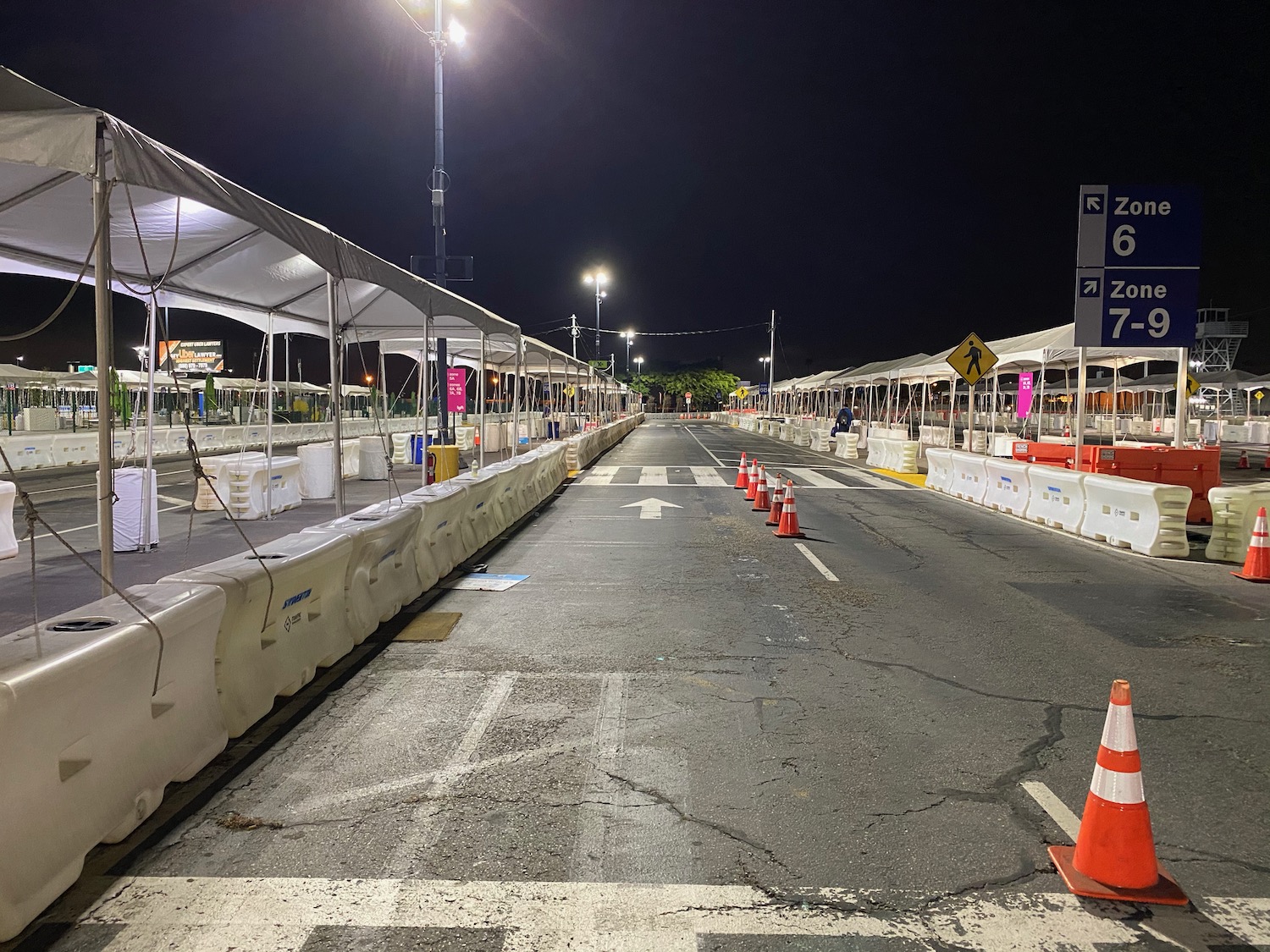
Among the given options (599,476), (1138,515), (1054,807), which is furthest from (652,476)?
(1054,807)

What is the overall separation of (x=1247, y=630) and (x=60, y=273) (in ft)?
36.6

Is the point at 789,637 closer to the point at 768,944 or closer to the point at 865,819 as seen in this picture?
the point at 865,819

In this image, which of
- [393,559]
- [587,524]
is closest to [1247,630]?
[393,559]

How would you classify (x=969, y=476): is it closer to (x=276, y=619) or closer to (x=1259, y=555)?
(x=1259, y=555)

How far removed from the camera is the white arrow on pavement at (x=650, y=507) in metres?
15.0

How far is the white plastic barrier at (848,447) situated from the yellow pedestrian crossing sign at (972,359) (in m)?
13.3

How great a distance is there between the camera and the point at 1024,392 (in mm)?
32688

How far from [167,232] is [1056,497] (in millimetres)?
12583

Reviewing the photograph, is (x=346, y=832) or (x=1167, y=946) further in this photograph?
(x=346, y=832)

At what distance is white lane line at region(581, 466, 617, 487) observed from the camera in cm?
2106

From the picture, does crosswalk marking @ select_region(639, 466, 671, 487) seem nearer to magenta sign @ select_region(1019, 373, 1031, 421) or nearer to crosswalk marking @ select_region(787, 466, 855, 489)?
crosswalk marking @ select_region(787, 466, 855, 489)

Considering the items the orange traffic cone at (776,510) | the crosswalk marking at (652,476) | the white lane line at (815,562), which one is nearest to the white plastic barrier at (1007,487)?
the orange traffic cone at (776,510)

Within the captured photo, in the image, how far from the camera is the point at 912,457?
81.9 feet

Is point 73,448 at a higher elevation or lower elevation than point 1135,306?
lower
